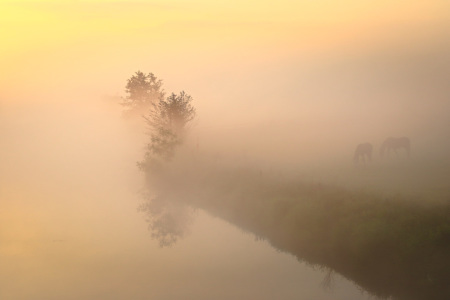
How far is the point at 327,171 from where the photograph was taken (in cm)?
3850

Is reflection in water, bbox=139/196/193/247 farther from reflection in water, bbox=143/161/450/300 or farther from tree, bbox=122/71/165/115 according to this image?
tree, bbox=122/71/165/115

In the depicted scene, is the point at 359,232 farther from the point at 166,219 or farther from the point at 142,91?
the point at 142,91

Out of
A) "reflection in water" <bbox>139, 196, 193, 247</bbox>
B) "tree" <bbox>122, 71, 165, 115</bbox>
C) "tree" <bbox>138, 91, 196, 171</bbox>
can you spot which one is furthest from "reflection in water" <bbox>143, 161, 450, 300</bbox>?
"tree" <bbox>122, 71, 165, 115</bbox>

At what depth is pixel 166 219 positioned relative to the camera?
129 feet

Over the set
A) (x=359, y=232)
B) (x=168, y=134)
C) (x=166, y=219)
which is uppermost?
(x=168, y=134)

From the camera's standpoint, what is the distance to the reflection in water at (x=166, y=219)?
1358 inches

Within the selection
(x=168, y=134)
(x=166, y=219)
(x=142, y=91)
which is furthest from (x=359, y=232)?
(x=142, y=91)

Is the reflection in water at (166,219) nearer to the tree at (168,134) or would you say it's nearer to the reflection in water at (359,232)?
the reflection in water at (359,232)

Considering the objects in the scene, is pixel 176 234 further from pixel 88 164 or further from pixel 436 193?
pixel 88 164

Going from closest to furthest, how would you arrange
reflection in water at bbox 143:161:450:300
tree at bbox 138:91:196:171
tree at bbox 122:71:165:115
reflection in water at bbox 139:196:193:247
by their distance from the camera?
reflection in water at bbox 143:161:450:300 < reflection in water at bbox 139:196:193:247 < tree at bbox 138:91:196:171 < tree at bbox 122:71:165:115

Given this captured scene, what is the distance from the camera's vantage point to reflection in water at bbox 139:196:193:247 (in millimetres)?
34500

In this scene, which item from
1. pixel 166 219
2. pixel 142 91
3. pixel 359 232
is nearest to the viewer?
pixel 359 232

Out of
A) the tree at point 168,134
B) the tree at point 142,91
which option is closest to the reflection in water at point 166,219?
the tree at point 168,134

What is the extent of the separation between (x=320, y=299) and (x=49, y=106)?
531 ft
